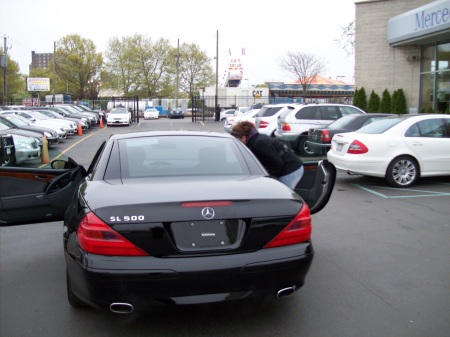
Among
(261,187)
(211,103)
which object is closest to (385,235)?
(261,187)

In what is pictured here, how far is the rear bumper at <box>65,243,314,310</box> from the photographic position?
9.86ft

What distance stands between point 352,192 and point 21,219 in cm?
656

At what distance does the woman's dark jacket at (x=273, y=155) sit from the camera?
5.41m

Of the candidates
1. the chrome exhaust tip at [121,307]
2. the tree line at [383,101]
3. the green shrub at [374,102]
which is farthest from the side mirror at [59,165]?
the green shrub at [374,102]

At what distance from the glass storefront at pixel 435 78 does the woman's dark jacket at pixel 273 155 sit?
1666cm

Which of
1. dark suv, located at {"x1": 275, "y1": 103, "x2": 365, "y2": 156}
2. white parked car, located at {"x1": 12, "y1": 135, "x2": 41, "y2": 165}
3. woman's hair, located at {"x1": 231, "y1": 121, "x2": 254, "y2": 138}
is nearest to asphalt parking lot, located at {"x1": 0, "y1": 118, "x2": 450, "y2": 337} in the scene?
woman's hair, located at {"x1": 231, "y1": 121, "x2": 254, "y2": 138}

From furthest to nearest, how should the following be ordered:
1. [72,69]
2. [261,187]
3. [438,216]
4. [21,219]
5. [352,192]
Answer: [72,69] < [352,192] < [438,216] < [21,219] < [261,187]

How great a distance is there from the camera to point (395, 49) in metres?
22.9

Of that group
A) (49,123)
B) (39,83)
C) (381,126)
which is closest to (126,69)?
(39,83)

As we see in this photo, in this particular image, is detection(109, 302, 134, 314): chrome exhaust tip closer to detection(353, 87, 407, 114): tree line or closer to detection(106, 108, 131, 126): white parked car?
detection(353, 87, 407, 114): tree line

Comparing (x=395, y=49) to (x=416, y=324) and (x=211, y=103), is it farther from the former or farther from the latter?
(x=211, y=103)

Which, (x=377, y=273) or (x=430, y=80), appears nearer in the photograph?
(x=377, y=273)

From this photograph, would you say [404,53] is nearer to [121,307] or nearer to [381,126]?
[381,126]

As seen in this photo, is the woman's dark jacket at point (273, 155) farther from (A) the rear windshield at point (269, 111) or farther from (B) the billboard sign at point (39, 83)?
(B) the billboard sign at point (39, 83)
